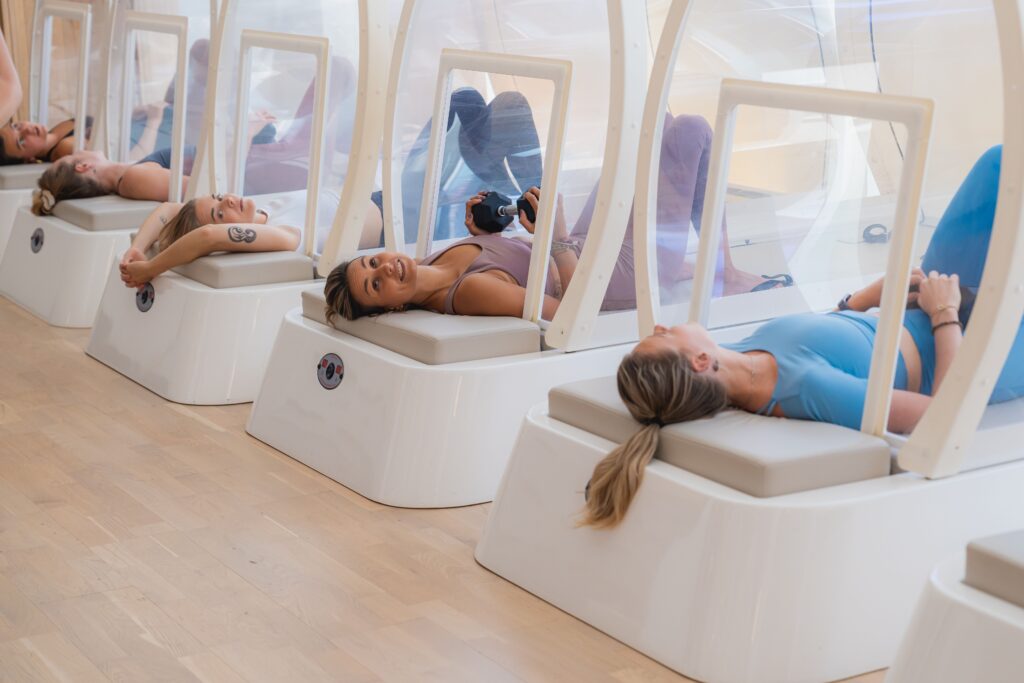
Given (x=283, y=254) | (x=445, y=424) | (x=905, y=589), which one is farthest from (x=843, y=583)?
(x=283, y=254)

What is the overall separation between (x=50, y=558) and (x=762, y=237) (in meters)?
1.81

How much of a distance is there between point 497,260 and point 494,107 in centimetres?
→ 48

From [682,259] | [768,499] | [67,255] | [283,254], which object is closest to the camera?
[768,499]

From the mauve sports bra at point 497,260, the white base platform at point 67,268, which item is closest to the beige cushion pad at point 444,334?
the mauve sports bra at point 497,260

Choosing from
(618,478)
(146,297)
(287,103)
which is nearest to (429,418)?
(618,478)

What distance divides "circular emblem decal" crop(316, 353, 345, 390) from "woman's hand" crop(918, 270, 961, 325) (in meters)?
1.61

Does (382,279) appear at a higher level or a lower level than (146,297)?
higher

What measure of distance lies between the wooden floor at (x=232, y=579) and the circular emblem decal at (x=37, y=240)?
1.48 meters

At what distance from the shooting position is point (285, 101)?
449cm

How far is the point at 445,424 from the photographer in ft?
10.7

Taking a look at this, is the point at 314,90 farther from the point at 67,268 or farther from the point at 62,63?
the point at 62,63

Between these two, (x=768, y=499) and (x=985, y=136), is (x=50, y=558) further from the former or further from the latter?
(x=985, y=136)

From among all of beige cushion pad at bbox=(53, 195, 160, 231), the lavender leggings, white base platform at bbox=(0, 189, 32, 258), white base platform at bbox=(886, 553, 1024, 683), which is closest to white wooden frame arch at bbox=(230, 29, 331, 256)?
beige cushion pad at bbox=(53, 195, 160, 231)

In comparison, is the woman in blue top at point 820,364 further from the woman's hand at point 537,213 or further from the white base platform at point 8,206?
the white base platform at point 8,206
